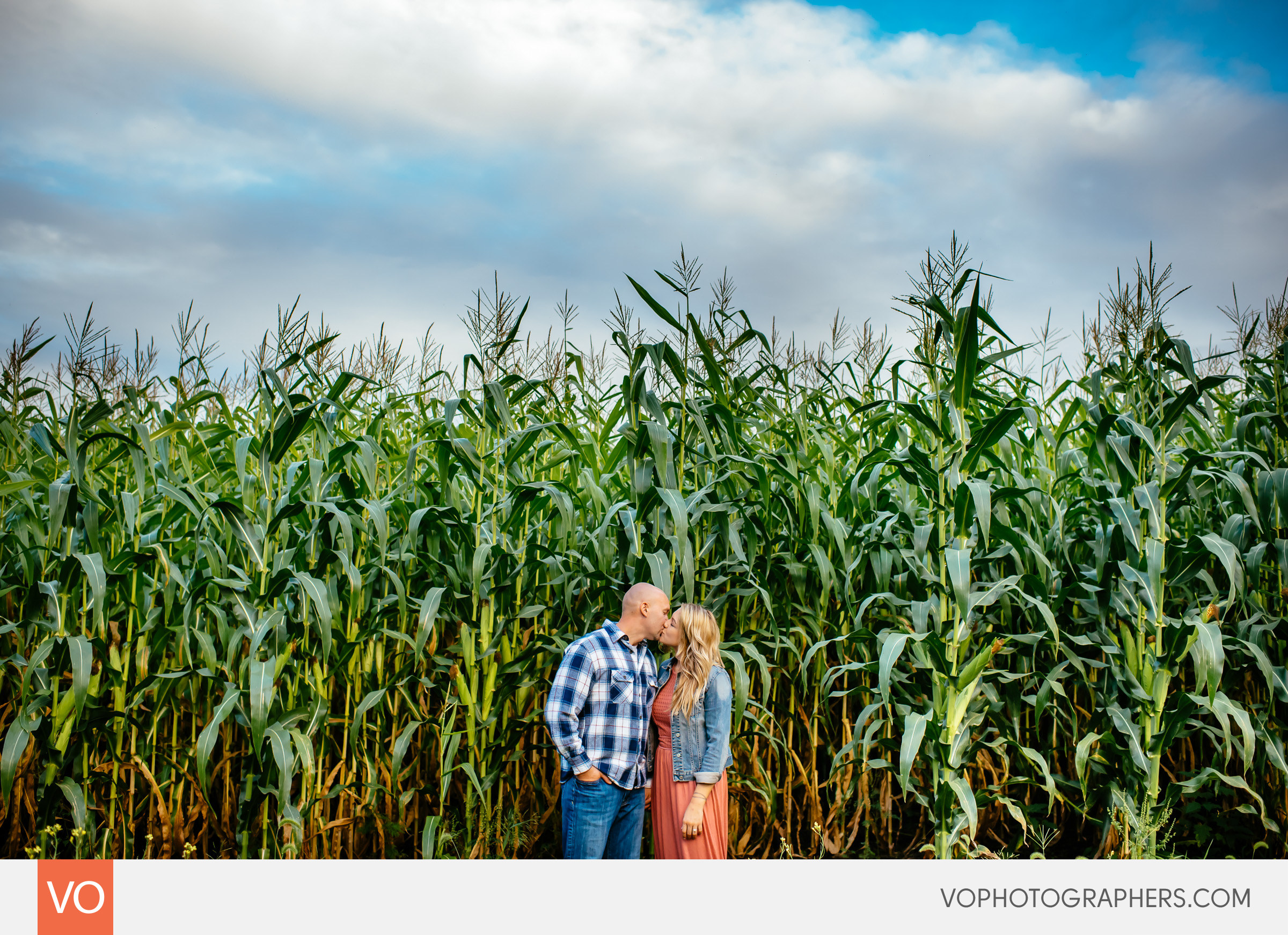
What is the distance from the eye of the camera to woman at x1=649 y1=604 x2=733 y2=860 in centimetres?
304

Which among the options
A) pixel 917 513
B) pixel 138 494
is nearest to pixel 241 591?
pixel 138 494

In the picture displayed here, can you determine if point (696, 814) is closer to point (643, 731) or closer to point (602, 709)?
point (643, 731)

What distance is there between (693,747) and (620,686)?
1.19 feet

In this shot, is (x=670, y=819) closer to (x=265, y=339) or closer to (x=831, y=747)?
(x=831, y=747)

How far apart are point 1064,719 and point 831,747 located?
3.62ft

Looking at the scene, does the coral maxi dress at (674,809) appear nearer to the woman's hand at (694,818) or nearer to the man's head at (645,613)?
the woman's hand at (694,818)

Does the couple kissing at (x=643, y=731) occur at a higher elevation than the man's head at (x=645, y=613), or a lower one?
lower

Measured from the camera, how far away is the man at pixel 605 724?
10.1 feet

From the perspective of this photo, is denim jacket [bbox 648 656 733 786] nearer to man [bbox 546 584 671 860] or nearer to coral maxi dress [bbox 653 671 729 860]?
coral maxi dress [bbox 653 671 729 860]
